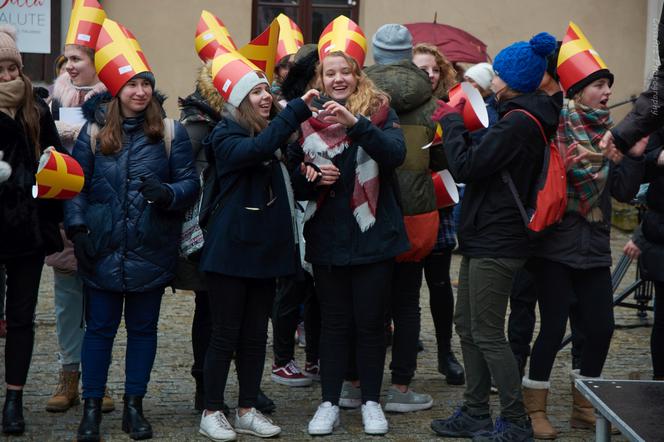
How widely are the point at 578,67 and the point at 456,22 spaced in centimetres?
807

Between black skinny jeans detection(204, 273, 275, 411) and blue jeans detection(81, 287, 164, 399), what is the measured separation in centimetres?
30

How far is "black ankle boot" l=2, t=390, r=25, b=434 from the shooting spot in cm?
547

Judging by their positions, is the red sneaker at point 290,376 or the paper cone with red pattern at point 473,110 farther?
the red sneaker at point 290,376

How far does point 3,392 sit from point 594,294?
10.3 feet

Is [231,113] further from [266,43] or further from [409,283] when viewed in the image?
[409,283]

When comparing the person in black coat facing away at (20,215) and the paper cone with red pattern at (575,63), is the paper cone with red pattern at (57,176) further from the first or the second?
the paper cone with red pattern at (575,63)

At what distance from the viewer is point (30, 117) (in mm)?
5422

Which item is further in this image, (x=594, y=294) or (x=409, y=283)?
(x=409, y=283)

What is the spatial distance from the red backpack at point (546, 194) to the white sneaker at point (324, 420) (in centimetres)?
134

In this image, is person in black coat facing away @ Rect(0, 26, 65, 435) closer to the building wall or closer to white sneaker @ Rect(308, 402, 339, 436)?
white sneaker @ Rect(308, 402, 339, 436)

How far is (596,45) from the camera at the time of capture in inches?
537

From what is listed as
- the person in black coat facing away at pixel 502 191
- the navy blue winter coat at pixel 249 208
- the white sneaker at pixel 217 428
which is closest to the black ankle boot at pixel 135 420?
the white sneaker at pixel 217 428

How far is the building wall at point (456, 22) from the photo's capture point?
13.0 meters

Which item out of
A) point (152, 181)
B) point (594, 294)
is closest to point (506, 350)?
point (594, 294)
